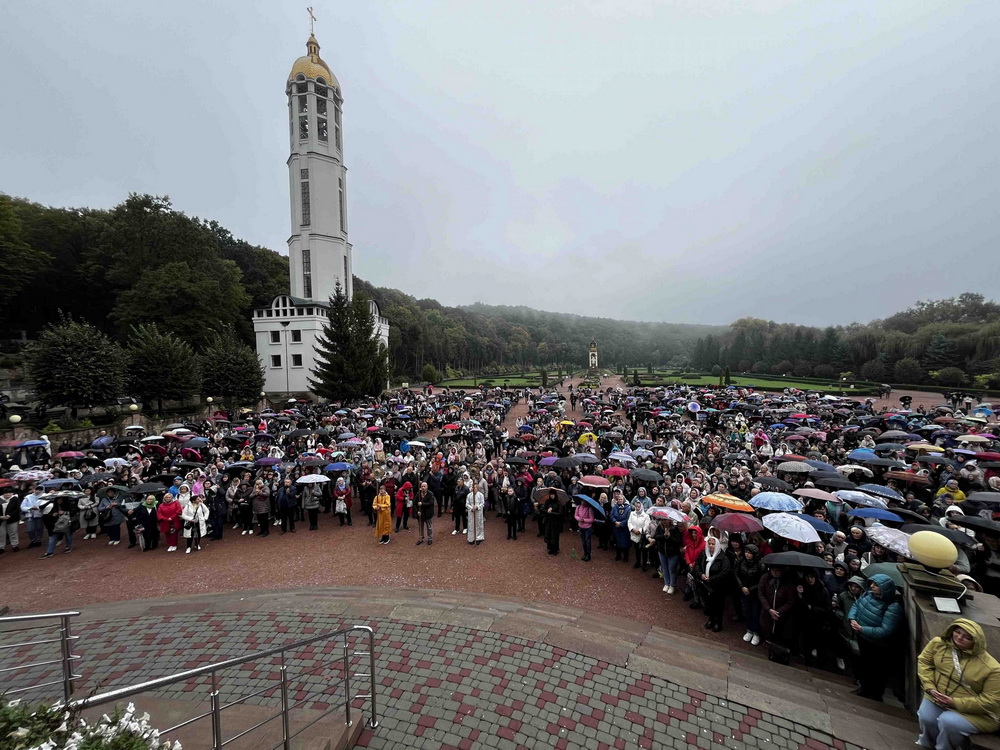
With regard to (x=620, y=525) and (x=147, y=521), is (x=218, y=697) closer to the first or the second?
(x=620, y=525)

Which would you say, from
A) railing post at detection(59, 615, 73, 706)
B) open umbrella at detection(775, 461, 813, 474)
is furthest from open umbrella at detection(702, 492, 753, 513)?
railing post at detection(59, 615, 73, 706)

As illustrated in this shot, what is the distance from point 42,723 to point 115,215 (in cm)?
5563

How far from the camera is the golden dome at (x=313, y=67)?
46969mm

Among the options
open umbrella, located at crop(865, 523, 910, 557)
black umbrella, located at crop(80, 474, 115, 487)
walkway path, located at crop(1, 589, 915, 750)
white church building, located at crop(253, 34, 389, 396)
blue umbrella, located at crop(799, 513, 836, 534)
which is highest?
white church building, located at crop(253, 34, 389, 396)

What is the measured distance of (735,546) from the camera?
708cm

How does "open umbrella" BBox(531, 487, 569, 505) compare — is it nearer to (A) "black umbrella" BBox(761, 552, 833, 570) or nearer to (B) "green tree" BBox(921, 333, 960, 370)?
(A) "black umbrella" BBox(761, 552, 833, 570)

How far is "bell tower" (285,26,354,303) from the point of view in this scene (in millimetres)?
47469

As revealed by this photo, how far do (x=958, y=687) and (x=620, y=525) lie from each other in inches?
221

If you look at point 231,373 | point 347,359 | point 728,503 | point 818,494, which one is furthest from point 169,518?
point 231,373

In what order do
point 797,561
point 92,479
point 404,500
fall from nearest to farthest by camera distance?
1. point 797,561
2. point 404,500
3. point 92,479

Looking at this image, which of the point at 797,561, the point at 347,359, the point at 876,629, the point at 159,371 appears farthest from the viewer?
the point at 347,359

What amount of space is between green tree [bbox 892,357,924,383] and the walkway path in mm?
67045

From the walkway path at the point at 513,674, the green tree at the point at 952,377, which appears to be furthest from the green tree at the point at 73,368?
the green tree at the point at 952,377

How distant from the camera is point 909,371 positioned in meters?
53.4
